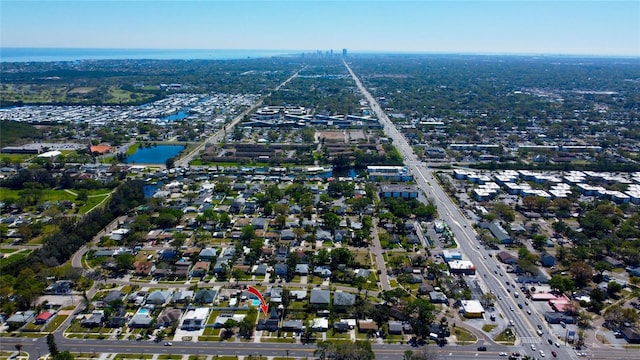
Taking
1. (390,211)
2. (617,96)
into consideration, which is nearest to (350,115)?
(390,211)

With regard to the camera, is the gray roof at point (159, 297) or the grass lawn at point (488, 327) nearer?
the grass lawn at point (488, 327)

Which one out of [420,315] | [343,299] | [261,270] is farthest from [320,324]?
[261,270]

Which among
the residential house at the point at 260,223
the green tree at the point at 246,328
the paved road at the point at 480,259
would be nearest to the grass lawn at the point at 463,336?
the paved road at the point at 480,259

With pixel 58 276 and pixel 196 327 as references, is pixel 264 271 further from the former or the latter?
pixel 58 276

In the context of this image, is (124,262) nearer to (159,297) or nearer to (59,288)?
(59,288)

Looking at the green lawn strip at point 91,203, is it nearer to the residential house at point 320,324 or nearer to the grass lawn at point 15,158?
the grass lawn at point 15,158

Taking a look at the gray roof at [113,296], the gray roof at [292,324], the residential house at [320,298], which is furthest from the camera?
the gray roof at [113,296]
